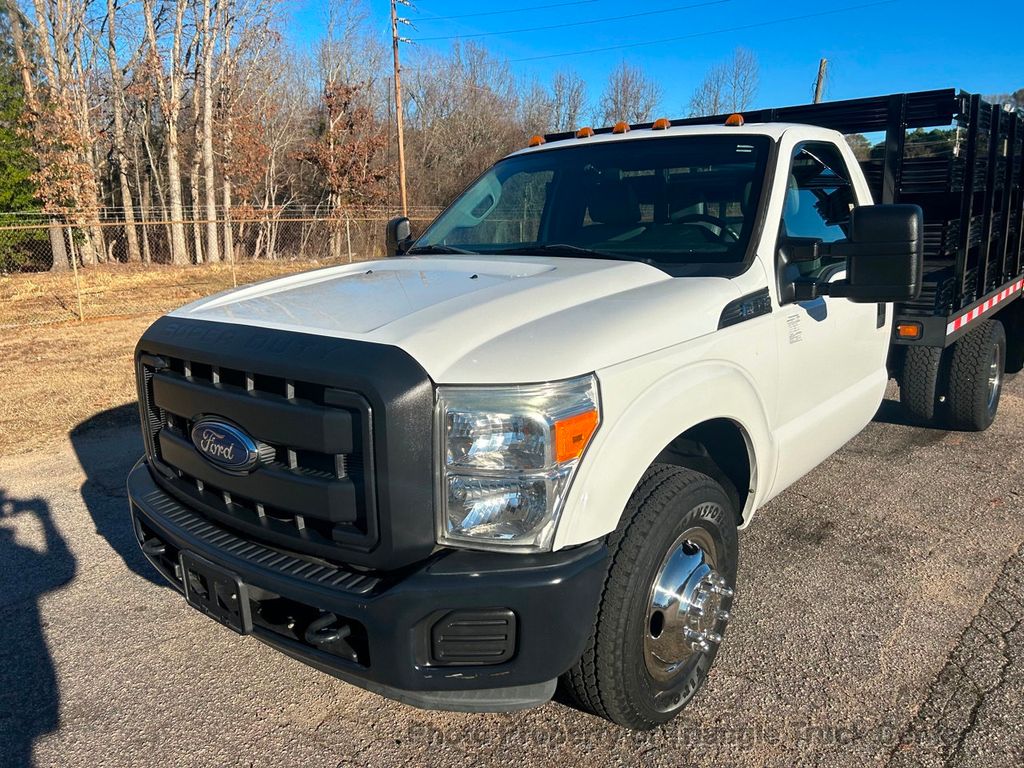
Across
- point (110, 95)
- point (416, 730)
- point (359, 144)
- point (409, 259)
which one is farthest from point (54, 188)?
point (416, 730)

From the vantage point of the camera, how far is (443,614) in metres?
2.06

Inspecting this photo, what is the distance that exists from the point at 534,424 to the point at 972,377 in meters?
4.69

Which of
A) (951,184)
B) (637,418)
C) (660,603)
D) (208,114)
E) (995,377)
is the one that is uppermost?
(208,114)

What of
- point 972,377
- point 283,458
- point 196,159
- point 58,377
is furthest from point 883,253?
point 196,159

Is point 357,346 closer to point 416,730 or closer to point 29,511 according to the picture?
point 416,730

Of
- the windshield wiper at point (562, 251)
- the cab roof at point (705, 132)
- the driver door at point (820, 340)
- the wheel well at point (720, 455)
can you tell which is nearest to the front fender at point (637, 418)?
the wheel well at point (720, 455)

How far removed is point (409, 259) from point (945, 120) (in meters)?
3.47

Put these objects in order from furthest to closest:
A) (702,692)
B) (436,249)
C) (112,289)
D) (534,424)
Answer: (112,289), (436,249), (702,692), (534,424)

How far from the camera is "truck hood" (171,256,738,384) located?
2148 mm

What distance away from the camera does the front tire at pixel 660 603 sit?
89.6 inches

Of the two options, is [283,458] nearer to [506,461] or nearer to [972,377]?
[506,461]

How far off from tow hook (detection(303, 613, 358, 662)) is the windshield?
1.77 meters

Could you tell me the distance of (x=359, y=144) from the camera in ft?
100

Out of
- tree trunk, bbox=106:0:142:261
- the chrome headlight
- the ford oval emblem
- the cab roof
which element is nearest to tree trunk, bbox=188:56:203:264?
tree trunk, bbox=106:0:142:261
